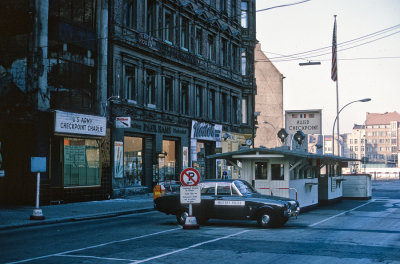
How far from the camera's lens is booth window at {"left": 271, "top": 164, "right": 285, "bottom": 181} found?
68.7 ft

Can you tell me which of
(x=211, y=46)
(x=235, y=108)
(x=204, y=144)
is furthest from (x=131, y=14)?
(x=235, y=108)

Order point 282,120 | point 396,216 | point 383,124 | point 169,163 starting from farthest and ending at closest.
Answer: point 383,124, point 282,120, point 169,163, point 396,216

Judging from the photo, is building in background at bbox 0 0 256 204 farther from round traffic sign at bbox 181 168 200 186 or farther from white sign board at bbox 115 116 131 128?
round traffic sign at bbox 181 168 200 186

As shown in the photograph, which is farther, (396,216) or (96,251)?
(396,216)

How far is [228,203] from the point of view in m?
15.6

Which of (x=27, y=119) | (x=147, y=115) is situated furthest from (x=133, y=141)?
(x=27, y=119)

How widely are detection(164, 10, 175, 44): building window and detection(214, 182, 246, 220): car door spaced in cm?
1889

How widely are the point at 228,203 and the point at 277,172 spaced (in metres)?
5.86

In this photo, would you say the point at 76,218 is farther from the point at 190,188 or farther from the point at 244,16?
the point at 244,16

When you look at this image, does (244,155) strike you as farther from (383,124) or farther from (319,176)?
(383,124)

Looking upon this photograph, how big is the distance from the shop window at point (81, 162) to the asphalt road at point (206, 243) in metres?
7.86

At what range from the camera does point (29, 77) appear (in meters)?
23.1

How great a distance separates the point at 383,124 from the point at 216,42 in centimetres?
14202

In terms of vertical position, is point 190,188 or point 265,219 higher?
point 190,188
